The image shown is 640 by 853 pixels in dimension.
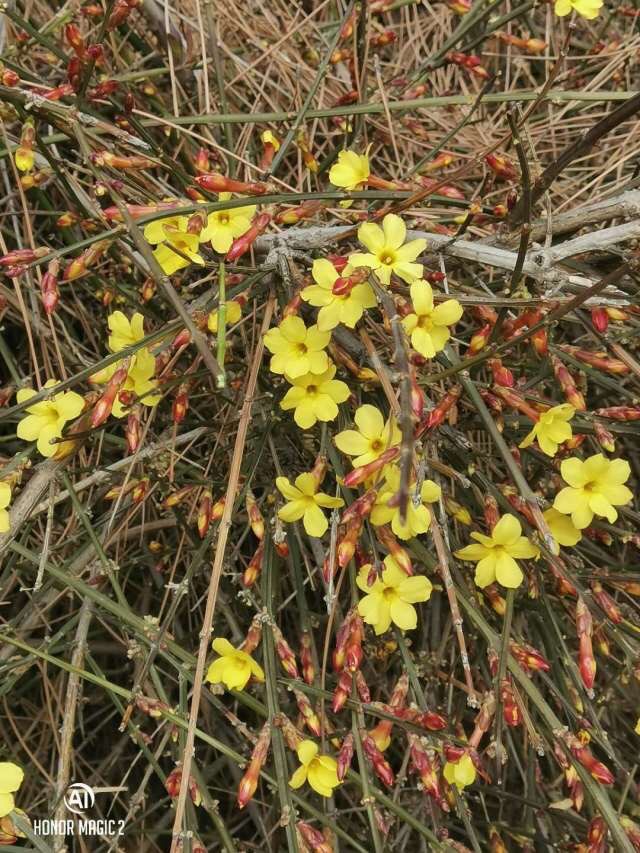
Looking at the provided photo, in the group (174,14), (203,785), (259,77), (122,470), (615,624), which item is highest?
(174,14)

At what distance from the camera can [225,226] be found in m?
1.63

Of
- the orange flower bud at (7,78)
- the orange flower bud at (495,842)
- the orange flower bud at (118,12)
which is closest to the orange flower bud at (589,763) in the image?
the orange flower bud at (495,842)

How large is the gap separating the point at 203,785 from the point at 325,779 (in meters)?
0.29

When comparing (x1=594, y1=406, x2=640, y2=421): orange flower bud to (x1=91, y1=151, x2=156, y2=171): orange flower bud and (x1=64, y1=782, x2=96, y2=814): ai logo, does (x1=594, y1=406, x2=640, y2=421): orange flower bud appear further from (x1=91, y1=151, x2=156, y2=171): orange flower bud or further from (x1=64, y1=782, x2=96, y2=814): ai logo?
(x1=64, y1=782, x2=96, y2=814): ai logo

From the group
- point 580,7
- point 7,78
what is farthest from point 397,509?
point 580,7

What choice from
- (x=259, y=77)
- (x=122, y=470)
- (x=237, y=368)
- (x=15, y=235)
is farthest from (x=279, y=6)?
(x=122, y=470)

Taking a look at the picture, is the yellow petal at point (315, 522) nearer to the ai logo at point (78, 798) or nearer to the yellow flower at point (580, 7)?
the ai logo at point (78, 798)

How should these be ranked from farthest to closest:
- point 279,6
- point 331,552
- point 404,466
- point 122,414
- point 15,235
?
point 279,6 → point 15,235 → point 122,414 → point 331,552 → point 404,466

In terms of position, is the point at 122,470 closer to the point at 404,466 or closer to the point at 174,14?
the point at 404,466

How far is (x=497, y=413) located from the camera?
1.70 m

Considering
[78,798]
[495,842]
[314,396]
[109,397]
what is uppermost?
[109,397]

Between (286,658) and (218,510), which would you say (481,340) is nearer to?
(218,510)

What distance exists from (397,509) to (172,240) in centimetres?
67

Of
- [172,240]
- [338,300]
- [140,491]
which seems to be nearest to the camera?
[338,300]
